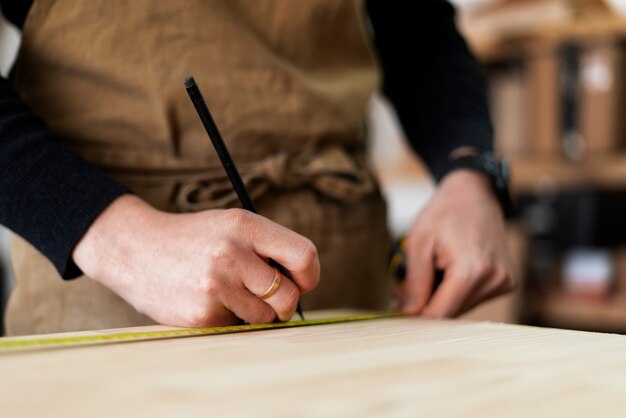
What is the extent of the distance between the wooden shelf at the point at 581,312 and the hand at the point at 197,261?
87.5 inches

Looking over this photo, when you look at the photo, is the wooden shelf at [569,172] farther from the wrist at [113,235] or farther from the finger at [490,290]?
the wrist at [113,235]

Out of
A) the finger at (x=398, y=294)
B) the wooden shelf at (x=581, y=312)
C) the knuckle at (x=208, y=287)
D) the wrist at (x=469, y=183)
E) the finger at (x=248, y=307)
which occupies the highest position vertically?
the knuckle at (x=208, y=287)

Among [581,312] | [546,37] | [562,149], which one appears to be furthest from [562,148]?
[581,312]

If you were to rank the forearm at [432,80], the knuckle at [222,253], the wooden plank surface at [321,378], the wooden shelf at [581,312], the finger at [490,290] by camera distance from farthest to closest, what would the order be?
the wooden shelf at [581,312] → the forearm at [432,80] → the finger at [490,290] → the knuckle at [222,253] → the wooden plank surface at [321,378]

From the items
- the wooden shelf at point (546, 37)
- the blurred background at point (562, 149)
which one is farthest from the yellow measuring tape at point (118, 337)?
the wooden shelf at point (546, 37)

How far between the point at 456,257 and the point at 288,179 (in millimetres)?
256

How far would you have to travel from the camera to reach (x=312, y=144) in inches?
39.2

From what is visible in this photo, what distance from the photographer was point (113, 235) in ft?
2.30

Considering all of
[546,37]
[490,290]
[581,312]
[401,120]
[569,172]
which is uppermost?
[401,120]

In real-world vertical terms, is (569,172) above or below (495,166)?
below

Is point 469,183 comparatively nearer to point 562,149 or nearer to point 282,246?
point 282,246

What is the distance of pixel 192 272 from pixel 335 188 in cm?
36

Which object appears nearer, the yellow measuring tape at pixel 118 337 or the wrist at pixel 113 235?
the yellow measuring tape at pixel 118 337

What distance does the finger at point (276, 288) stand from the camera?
0.68m
